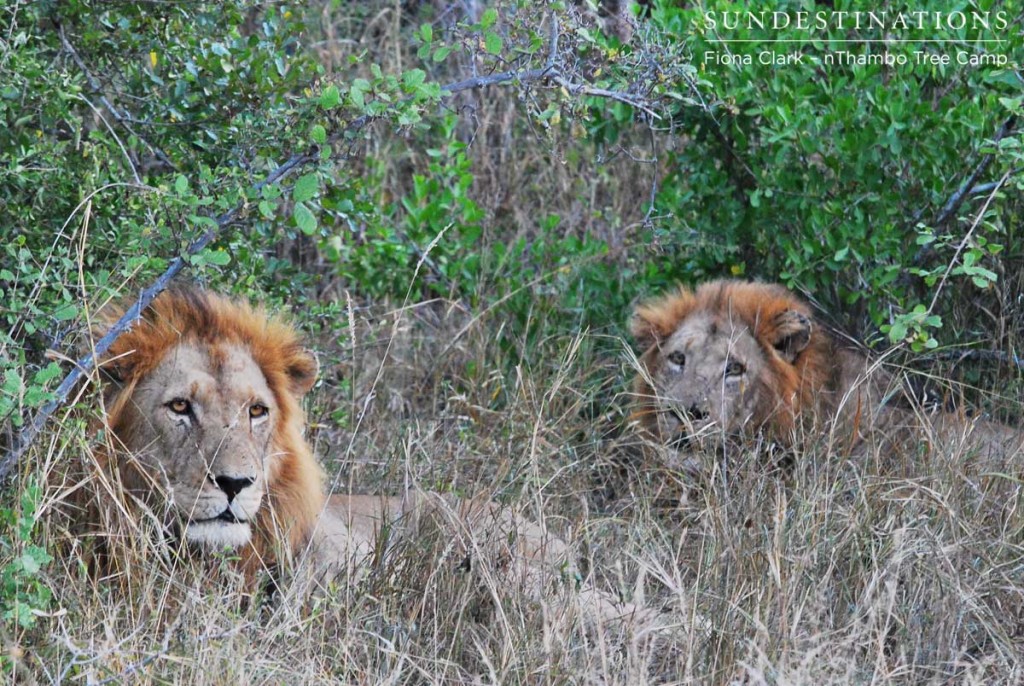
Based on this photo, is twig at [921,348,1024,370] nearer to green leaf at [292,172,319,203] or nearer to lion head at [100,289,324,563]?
lion head at [100,289,324,563]

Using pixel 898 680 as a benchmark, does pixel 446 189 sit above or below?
above

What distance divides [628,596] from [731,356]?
6.06 ft

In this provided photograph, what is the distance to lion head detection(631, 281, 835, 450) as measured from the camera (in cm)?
588

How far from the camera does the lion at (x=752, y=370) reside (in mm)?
5754

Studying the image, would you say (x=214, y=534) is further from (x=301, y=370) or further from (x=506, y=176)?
(x=506, y=176)

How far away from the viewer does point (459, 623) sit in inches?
157

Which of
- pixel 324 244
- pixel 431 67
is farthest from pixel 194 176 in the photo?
pixel 431 67

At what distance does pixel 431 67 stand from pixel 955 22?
13.4 ft

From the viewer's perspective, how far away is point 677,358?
610 centimetres

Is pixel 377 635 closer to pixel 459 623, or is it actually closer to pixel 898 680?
pixel 459 623

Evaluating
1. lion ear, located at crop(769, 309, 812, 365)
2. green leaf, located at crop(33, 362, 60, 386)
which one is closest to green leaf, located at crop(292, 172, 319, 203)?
green leaf, located at crop(33, 362, 60, 386)

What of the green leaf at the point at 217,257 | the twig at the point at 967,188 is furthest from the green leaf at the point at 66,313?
the twig at the point at 967,188

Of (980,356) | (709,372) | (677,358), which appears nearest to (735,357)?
(709,372)

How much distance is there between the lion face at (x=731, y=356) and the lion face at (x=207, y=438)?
76.1 inches
